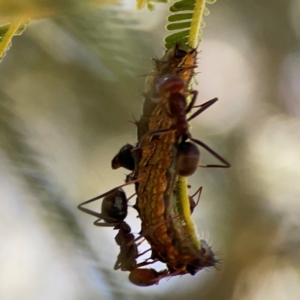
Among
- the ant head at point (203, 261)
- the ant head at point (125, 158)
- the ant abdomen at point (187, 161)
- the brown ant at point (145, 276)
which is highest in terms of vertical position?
the ant head at point (125, 158)

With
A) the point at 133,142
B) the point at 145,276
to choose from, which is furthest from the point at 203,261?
the point at 133,142

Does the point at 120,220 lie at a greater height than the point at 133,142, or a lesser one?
lesser

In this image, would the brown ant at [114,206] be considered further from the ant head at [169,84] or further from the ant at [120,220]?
the ant head at [169,84]

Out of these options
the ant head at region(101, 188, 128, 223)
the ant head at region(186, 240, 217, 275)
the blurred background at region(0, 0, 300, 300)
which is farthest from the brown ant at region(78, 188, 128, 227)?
the blurred background at region(0, 0, 300, 300)

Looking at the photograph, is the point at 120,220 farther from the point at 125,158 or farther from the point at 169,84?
the point at 169,84

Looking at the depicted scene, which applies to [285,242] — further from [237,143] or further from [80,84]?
[80,84]

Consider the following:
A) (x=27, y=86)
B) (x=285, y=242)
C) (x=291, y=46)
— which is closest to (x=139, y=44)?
(x=27, y=86)

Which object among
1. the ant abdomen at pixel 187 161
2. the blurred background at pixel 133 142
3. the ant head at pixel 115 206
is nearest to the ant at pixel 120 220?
the ant head at pixel 115 206
